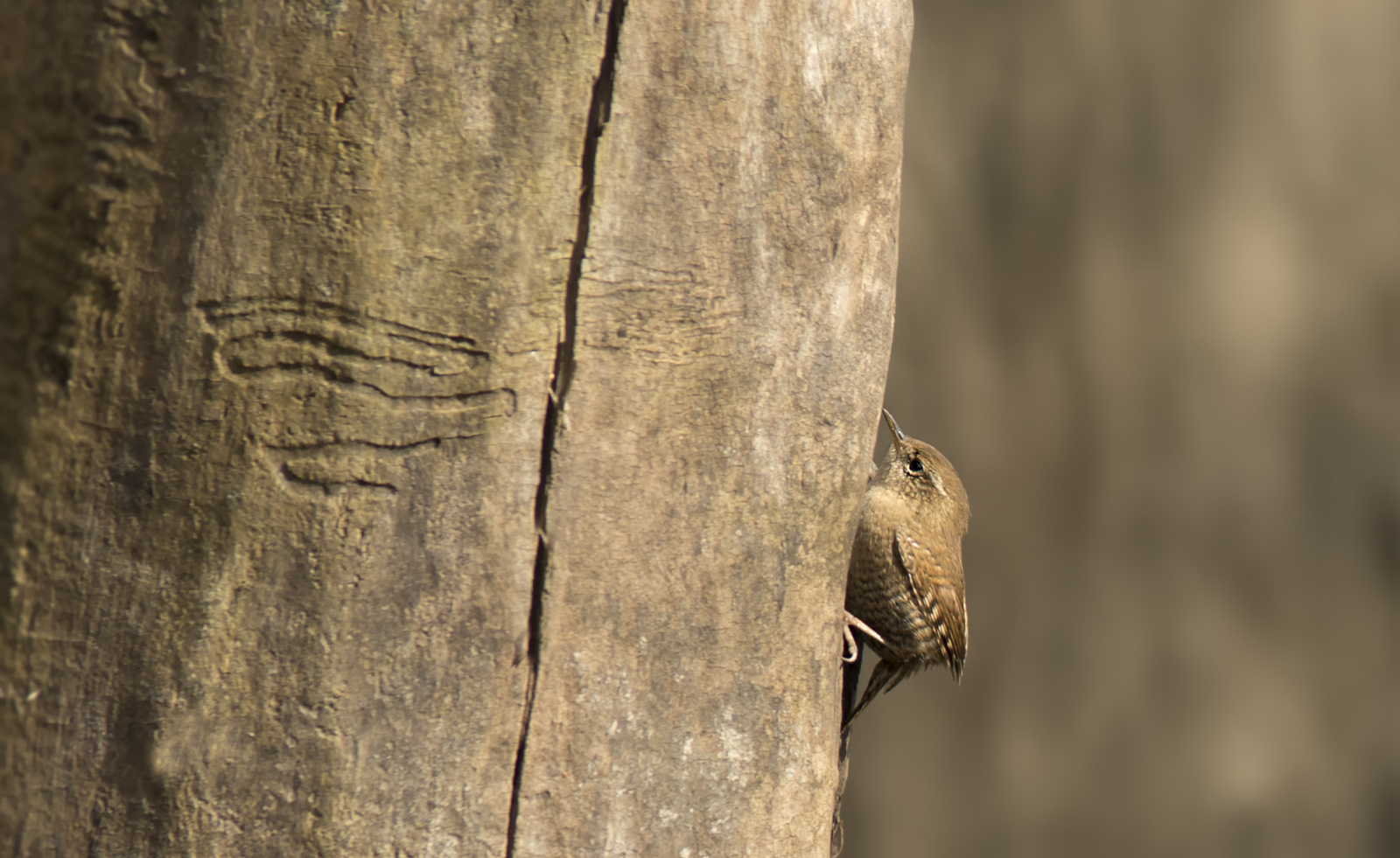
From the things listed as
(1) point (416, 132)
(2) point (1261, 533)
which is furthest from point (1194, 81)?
(1) point (416, 132)

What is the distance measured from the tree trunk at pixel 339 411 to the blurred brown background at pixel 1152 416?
240cm

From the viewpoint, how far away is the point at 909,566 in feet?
8.93

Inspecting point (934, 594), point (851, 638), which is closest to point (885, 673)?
point (934, 594)

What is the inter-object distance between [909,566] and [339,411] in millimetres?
1568

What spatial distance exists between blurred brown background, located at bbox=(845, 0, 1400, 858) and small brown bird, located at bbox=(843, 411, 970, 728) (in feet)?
3.27

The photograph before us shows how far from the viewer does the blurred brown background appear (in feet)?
12.7

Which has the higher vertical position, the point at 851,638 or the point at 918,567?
the point at 918,567

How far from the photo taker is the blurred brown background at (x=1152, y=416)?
3869mm

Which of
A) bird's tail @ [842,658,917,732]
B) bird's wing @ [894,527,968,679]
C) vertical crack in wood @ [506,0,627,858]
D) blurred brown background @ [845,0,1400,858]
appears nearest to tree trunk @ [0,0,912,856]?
vertical crack in wood @ [506,0,627,858]

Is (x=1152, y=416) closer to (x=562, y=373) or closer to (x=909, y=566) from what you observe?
(x=909, y=566)

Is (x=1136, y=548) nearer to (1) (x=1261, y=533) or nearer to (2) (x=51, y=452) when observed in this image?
(1) (x=1261, y=533)

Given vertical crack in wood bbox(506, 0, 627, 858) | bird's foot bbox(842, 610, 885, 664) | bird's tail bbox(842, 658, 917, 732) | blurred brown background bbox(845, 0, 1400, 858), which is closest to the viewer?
vertical crack in wood bbox(506, 0, 627, 858)

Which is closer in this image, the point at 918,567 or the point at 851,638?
the point at 851,638

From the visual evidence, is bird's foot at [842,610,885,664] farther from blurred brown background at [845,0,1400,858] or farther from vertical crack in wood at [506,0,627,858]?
blurred brown background at [845,0,1400,858]
